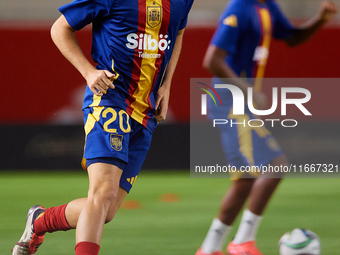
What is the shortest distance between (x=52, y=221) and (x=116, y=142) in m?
0.74

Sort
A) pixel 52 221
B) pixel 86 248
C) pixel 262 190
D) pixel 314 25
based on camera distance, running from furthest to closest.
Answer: pixel 314 25, pixel 262 190, pixel 52 221, pixel 86 248

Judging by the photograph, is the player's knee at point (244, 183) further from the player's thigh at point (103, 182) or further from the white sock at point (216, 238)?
the player's thigh at point (103, 182)

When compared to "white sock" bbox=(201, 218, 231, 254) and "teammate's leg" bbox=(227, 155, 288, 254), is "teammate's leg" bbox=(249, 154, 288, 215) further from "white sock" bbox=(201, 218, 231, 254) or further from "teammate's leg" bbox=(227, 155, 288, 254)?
"white sock" bbox=(201, 218, 231, 254)

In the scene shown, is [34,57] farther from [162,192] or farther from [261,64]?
[261,64]

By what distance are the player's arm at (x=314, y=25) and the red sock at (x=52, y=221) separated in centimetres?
206

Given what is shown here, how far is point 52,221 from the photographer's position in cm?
349

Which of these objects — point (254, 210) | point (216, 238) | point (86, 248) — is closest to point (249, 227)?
point (254, 210)

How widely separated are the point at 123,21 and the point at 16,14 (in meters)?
7.66

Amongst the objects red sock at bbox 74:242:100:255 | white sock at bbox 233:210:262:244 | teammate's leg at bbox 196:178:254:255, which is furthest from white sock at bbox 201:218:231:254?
red sock at bbox 74:242:100:255

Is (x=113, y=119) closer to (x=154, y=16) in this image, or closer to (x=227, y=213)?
(x=154, y=16)

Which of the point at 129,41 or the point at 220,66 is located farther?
the point at 220,66

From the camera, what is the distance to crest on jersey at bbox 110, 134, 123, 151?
306 cm

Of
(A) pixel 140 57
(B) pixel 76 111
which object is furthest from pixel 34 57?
(A) pixel 140 57

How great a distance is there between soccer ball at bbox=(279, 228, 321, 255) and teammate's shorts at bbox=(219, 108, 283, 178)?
0.48 meters
